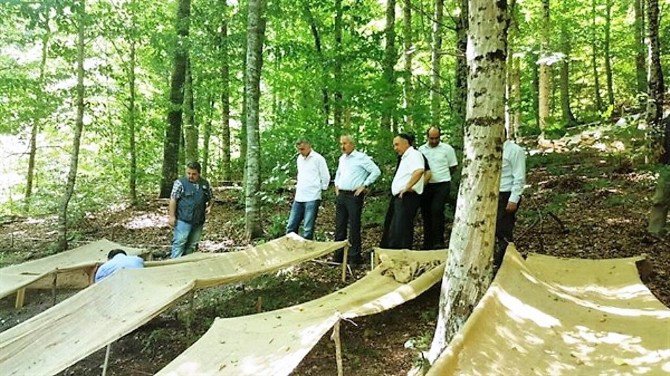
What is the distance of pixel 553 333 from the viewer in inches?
117

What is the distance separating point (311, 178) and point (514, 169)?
7.97 feet

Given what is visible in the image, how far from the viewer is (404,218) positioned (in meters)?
5.52

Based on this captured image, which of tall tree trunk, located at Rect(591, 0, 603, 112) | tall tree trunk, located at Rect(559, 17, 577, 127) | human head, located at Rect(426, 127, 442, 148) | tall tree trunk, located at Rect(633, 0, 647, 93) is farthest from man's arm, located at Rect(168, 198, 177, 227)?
tall tree trunk, located at Rect(591, 0, 603, 112)

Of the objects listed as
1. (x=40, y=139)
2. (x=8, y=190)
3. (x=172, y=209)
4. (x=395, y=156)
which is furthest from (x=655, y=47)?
(x=8, y=190)

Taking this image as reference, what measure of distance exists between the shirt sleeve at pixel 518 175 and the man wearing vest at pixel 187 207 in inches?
146

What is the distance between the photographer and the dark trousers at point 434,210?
19.4 ft

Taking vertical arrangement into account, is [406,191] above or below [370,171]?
below

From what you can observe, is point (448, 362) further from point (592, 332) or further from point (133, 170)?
point (133, 170)

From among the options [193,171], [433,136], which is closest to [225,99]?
[193,171]

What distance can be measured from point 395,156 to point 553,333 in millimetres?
4833

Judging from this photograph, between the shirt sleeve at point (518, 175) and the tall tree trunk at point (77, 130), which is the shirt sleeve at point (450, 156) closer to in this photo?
the shirt sleeve at point (518, 175)

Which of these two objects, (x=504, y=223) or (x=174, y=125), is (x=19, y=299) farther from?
(x=174, y=125)

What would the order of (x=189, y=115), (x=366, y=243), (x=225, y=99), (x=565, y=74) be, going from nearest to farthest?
(x=366, y=243), (x=189, y=115), (x=225, y=99), (x=565, y=74)

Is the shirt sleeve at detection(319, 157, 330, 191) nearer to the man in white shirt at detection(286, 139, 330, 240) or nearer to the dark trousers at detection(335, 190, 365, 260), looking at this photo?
the man in white shirt at detection(286, 139, 330, 240)
